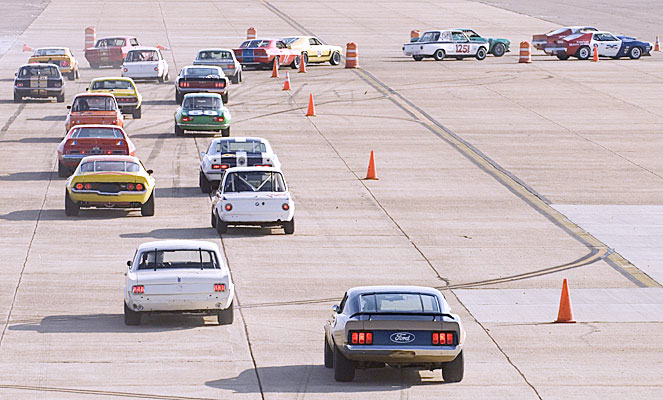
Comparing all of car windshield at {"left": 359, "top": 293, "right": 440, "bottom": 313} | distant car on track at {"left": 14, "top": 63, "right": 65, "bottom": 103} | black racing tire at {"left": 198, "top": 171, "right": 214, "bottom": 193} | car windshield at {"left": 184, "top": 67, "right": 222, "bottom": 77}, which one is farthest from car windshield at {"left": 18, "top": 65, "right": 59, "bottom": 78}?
car windshield at {"left": 359, "top": 293, "right": 440, "bottom": 313}

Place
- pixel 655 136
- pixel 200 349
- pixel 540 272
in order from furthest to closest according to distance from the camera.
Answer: pixel 655 136 → pixel 540 272 → pixel 200 349

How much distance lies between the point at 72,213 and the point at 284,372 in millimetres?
13661

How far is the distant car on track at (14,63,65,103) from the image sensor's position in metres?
49.6

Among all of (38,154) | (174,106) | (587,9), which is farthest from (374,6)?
(38,154)

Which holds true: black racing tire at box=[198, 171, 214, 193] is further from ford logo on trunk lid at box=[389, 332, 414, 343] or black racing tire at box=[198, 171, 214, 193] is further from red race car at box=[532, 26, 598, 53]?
red race car at box=[532, 26, 598, 53]

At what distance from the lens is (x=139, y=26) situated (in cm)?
8312

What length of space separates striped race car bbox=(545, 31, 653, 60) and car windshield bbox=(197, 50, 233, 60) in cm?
1799

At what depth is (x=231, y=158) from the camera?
106ft

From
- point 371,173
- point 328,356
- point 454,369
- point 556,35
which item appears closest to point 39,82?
point 371,173

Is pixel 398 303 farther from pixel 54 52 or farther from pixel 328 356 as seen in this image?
pixel 54 52

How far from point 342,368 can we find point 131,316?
15.2ft

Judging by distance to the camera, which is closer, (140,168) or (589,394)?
(589,394)

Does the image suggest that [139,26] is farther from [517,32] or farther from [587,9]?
[587,9]

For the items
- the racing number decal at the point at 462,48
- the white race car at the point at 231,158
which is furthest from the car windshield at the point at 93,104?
the racing number decal at the point at 462,48
